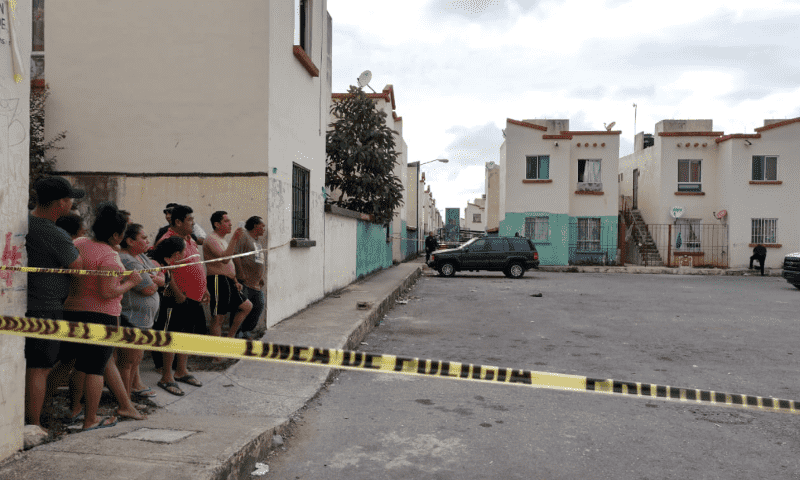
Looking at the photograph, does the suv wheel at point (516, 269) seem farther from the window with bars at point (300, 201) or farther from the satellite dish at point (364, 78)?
the window with bars at point (300, 201)

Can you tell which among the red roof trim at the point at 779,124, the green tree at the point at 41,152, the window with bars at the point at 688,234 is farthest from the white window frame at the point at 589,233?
the green tree at the point at 41,152

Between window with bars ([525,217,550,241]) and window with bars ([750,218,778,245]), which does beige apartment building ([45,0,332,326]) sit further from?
window with bars ([750,218,778,245])

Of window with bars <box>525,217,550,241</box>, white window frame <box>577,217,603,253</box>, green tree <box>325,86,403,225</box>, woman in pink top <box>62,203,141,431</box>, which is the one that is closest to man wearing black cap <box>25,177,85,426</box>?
woman in pink top <box>62,203,141,431</box>

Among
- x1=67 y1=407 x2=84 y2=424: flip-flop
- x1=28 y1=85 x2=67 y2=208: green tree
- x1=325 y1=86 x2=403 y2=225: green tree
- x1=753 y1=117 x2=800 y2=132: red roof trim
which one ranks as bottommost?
x1=67 y1=407 x2=84 y2=424: flip-flop

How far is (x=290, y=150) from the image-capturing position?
870cm

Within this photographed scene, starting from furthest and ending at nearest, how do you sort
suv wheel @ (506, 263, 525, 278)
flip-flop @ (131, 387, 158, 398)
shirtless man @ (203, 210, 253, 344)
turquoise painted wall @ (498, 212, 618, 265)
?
turquoise painted wall @ (498, 212, 618, 265) < suv wheel @ (506, 263, 525, 278) < shirtless man @ (203, 210, 253, 344) < flip-flop @ (131, 387, 158, 398)

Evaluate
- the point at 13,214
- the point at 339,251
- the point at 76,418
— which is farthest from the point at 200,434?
the point at 339,251

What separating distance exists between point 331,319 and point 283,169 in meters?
2.33

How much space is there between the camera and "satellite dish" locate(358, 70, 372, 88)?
18.3m

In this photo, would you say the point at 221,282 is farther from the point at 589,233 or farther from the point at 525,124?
the point at 589,233

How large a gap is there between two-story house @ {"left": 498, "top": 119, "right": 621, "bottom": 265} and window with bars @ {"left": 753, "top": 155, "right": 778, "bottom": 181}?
6415 mm

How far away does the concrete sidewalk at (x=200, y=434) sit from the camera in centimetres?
311

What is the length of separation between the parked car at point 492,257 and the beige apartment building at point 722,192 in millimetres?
11105

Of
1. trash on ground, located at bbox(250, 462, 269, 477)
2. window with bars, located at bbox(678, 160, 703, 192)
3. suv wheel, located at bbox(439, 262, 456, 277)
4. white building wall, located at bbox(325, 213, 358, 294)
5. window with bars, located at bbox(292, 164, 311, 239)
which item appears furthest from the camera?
window with bars, located at bbox(678, 160, 703, 192)
